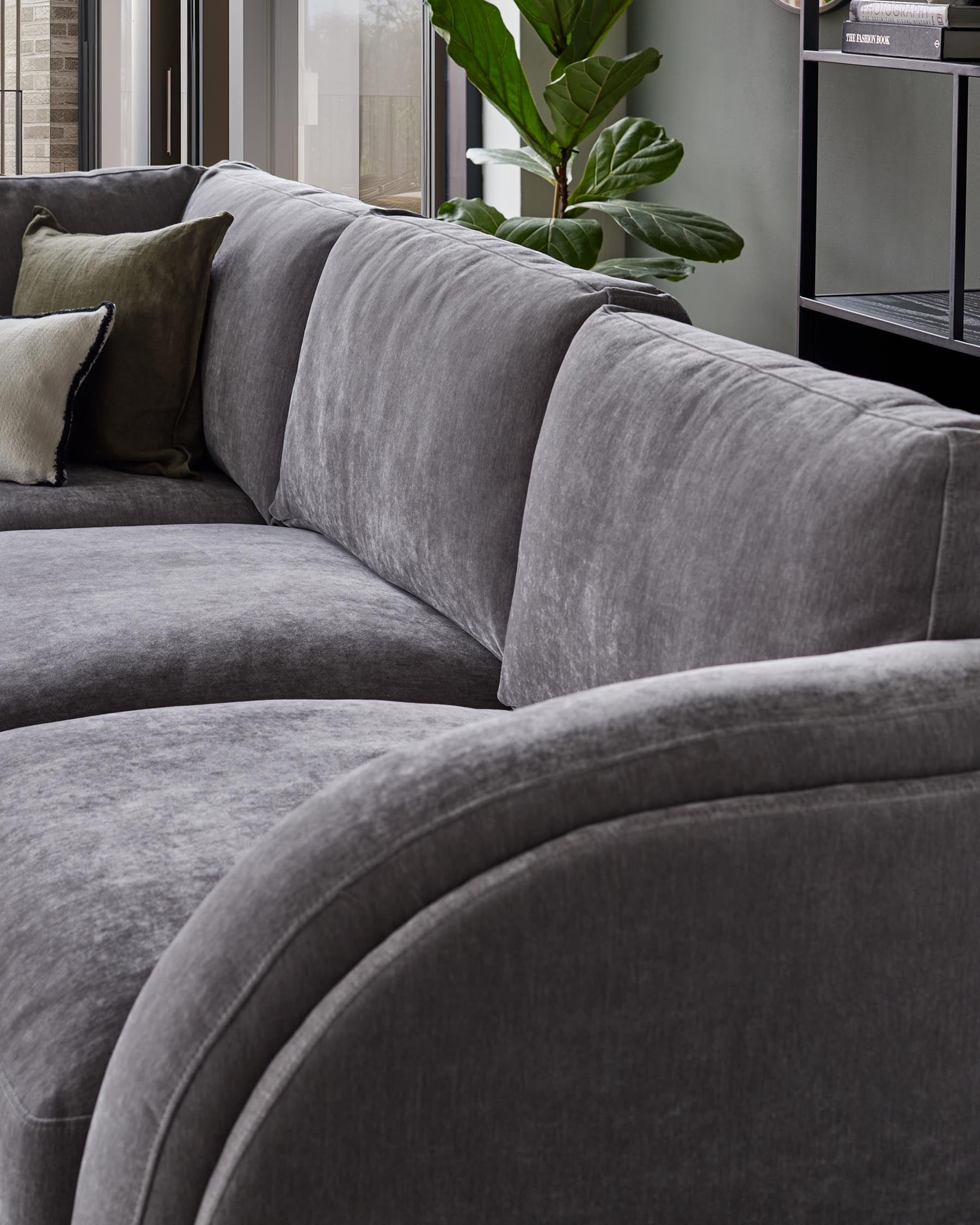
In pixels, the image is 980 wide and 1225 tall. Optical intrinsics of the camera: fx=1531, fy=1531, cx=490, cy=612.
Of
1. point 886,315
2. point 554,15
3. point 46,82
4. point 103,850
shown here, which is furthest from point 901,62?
point 46,82

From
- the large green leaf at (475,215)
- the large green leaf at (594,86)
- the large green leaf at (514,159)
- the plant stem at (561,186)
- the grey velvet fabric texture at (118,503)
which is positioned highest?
the large green leaf at (594,86)

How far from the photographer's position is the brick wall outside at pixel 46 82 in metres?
5.59

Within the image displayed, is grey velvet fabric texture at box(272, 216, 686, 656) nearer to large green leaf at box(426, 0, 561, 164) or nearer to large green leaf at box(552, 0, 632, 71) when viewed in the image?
large green leaf at box(426, 0, 561, 164)

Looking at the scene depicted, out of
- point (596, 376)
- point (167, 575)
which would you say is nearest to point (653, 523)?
point (596, 376)

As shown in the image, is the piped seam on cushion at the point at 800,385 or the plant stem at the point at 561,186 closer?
the piped seam on cushion at the point at 800,385

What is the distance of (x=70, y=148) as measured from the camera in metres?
5.77

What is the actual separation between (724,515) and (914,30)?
1572 mm

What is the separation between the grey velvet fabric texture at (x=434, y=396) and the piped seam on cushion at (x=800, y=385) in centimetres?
16

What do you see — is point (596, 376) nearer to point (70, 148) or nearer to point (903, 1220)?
point (903, 1220)

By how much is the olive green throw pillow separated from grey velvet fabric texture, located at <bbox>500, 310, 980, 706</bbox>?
3.84ft

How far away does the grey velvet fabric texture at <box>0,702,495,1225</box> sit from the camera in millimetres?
907

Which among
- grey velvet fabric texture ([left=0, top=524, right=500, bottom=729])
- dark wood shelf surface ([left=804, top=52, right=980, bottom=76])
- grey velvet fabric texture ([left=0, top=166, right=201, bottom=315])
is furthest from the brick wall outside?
grey velvet fabric texture ([left=0, top=524, right=500, bottom=729])

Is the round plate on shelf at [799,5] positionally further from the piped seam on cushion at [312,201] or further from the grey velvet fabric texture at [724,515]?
the grey velvet fabric texture at [724,515]

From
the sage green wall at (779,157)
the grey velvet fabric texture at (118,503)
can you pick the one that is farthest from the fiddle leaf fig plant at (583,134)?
the grey velvet fabric texture at (118,503)
